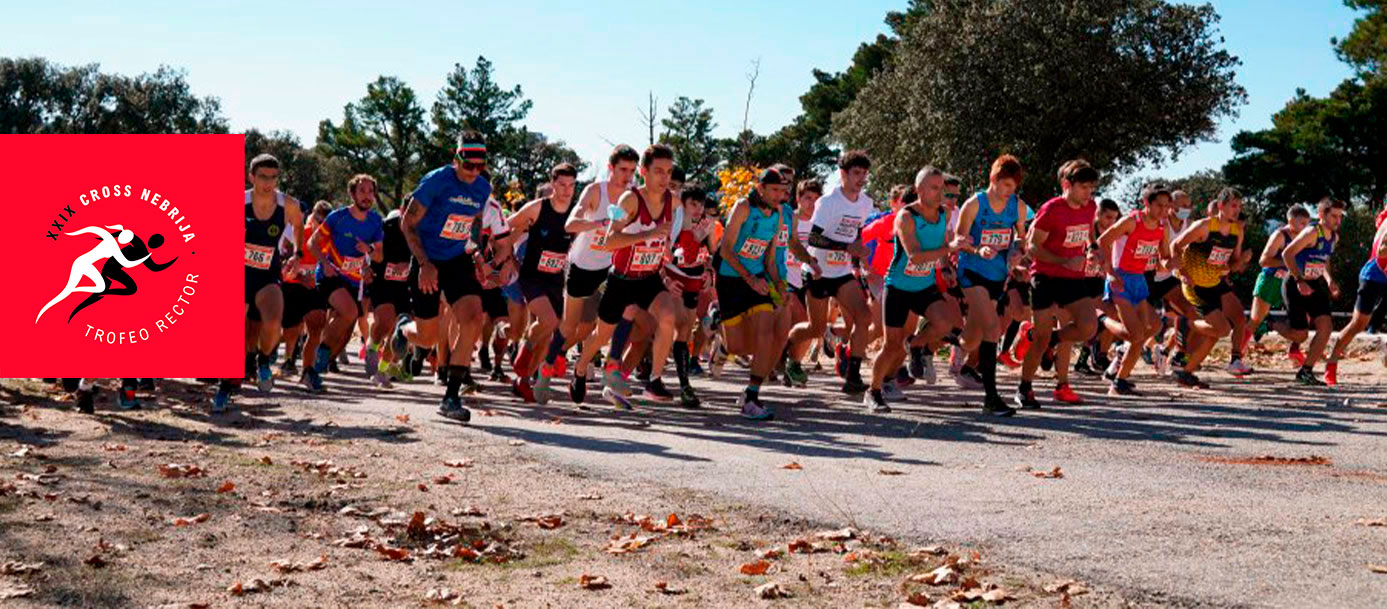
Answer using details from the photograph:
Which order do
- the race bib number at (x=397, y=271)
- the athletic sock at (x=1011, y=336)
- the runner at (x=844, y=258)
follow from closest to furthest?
the runner at (x=844, y=258), the race bib number at (x=397, y=271), the athletic sock at (x=1011, y=336)

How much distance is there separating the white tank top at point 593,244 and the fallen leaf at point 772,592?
21.3 feet

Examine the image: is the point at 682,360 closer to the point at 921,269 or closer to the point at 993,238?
the point at 921,269

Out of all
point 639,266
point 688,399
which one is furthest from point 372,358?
point 639,266

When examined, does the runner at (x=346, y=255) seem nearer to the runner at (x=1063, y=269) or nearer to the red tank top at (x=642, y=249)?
the red tank top at (x=642, y=249)

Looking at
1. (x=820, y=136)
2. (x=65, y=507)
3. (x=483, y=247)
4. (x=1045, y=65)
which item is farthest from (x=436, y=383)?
(x=820, y=136)

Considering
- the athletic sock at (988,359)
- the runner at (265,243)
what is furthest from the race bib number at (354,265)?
the athletic sock at (988,359)

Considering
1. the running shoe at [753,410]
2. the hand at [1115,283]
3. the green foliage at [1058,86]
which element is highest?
the green foliage at [1058,86]

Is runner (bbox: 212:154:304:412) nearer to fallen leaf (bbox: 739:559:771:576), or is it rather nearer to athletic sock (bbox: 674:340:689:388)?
athletic sock (bbox: 674:340:689:388)

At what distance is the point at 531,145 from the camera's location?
85.2m

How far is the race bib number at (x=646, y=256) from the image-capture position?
10953 millimetres

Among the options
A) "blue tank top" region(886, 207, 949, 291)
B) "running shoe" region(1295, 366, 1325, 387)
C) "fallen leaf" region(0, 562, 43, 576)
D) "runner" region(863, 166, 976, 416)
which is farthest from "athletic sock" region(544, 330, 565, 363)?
"running shoe" region(1295, 366, 1325, 387)

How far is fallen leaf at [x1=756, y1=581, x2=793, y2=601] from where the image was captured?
499cm

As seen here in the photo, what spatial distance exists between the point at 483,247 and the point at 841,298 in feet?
10.9

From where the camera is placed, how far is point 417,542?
6066mm
